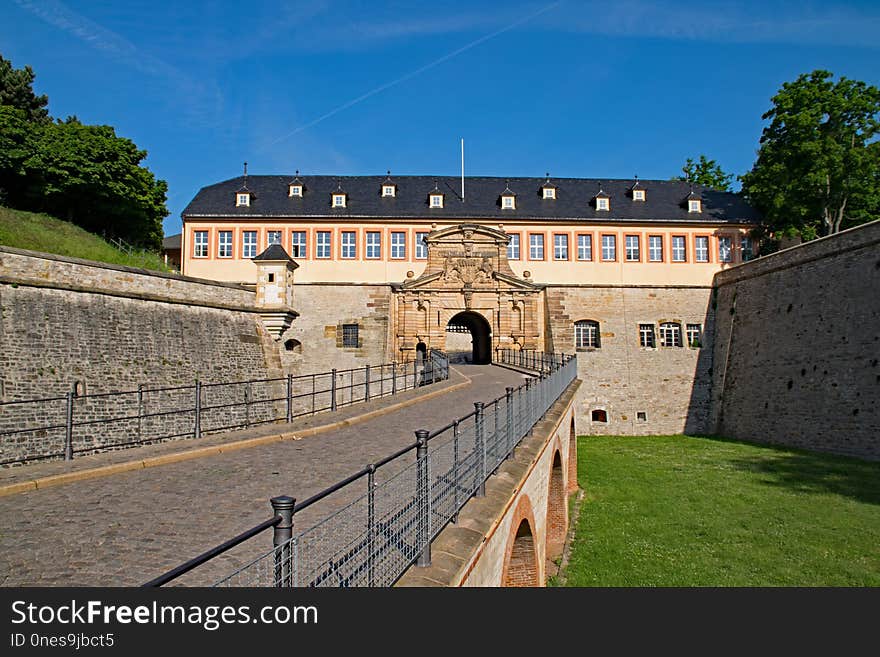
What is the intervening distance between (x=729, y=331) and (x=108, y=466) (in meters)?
32.3

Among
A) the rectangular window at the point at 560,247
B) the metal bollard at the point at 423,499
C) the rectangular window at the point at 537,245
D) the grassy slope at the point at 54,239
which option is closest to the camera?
the metal bollard at the point at 423,499

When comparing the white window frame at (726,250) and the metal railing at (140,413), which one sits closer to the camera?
the metal railing at (140,413)

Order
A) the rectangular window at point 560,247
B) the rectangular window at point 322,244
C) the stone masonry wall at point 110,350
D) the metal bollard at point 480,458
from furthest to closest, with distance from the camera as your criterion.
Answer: the rectangular window at point 560,247 → the rectangular window at point 322,244 → the stone masonry wall at point 110,350 → the metal bollard at point 480,458

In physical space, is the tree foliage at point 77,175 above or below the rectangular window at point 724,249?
above

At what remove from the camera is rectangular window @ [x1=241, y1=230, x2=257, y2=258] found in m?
34.5

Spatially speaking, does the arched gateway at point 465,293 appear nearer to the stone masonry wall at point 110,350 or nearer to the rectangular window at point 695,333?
the rectangular window at point 695,333

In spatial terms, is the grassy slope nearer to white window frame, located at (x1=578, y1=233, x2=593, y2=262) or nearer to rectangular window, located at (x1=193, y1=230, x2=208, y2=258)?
rectangular window, located at (x1=193, y1=230, x2=208, y2=258)

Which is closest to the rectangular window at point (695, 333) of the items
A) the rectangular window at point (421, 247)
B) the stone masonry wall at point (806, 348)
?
the stone masonry wall at point (806, 348)

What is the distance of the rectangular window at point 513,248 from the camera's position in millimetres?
35219

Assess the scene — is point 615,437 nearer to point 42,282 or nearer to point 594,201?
point 594,201

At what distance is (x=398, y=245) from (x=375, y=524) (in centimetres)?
3169

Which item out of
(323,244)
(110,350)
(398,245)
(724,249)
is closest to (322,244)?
(323,244)

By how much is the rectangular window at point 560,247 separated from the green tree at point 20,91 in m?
34.2
